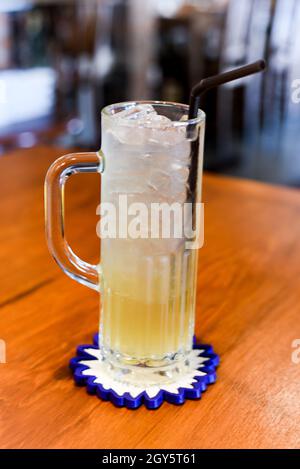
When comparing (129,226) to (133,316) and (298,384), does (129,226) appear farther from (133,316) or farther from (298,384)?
(298,384)

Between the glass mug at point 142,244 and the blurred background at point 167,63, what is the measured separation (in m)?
2.93

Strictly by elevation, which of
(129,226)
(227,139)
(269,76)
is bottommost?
(227,139)

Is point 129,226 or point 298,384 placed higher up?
point 129,226

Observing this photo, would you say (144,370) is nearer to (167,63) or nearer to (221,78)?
(221,78)

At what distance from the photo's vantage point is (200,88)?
59 centimetres

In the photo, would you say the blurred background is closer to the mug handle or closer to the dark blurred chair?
the dark blurred chair

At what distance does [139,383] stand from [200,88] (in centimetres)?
32

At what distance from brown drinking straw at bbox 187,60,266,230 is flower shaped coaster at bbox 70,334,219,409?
169mm

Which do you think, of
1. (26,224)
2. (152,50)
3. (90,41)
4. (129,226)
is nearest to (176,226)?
(129,226)

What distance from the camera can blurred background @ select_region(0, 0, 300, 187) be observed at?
154 inches

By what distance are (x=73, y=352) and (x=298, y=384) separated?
269 millimetres

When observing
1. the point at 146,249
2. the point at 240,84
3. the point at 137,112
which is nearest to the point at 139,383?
the point at 146,249

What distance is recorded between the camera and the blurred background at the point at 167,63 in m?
3.92

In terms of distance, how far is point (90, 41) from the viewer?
155 inches
